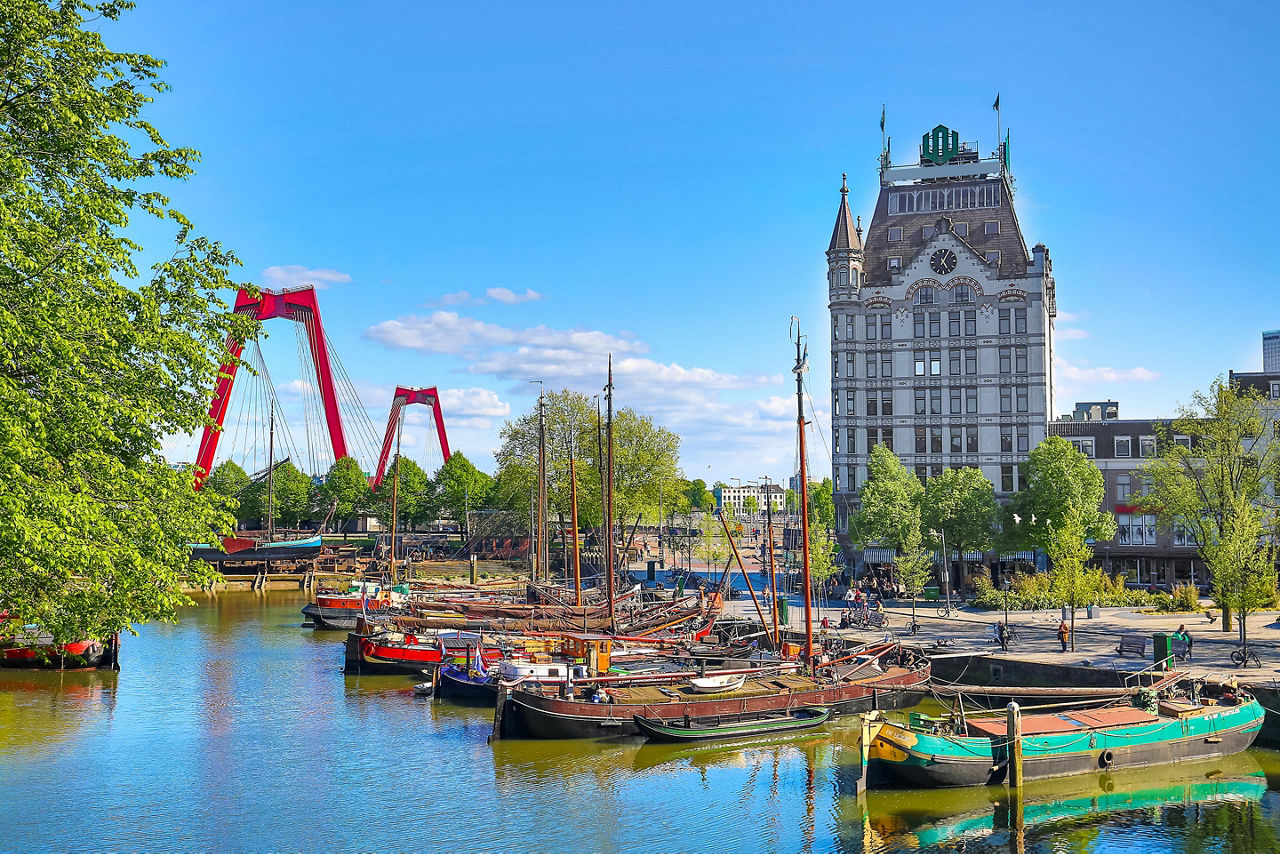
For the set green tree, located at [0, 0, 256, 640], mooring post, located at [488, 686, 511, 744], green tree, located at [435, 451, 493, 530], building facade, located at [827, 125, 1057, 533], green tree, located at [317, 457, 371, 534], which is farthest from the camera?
green tree, located at [435, 451, 493, 530]

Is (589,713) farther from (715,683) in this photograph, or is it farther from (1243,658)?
(1243,658)

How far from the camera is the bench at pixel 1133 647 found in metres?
38.4

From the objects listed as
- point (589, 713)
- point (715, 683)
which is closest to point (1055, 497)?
point (715, 683)

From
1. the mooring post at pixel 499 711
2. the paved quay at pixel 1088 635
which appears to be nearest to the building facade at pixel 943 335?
the paved quay at pixel 1088 635

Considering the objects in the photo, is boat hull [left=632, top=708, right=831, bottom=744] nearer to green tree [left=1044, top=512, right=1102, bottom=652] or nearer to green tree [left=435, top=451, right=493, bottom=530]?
green tree [left=1044, top=512, right=1102, bottom=652]

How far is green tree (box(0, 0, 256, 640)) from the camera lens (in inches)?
660

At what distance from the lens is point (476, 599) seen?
68062 millimetres

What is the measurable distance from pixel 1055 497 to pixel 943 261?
67.9 ft

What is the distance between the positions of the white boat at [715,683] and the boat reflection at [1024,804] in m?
6.27

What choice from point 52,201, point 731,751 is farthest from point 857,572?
point 52,201

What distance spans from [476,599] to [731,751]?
37140 mm

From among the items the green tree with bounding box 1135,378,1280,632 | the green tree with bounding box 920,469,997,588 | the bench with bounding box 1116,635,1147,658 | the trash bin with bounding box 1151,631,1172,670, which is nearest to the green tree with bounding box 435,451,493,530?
the green tree with bounding box 920,469,997,588

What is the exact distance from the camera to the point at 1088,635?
45062 millimetres

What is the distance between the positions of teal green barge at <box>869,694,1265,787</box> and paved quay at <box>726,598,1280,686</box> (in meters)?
4.06
